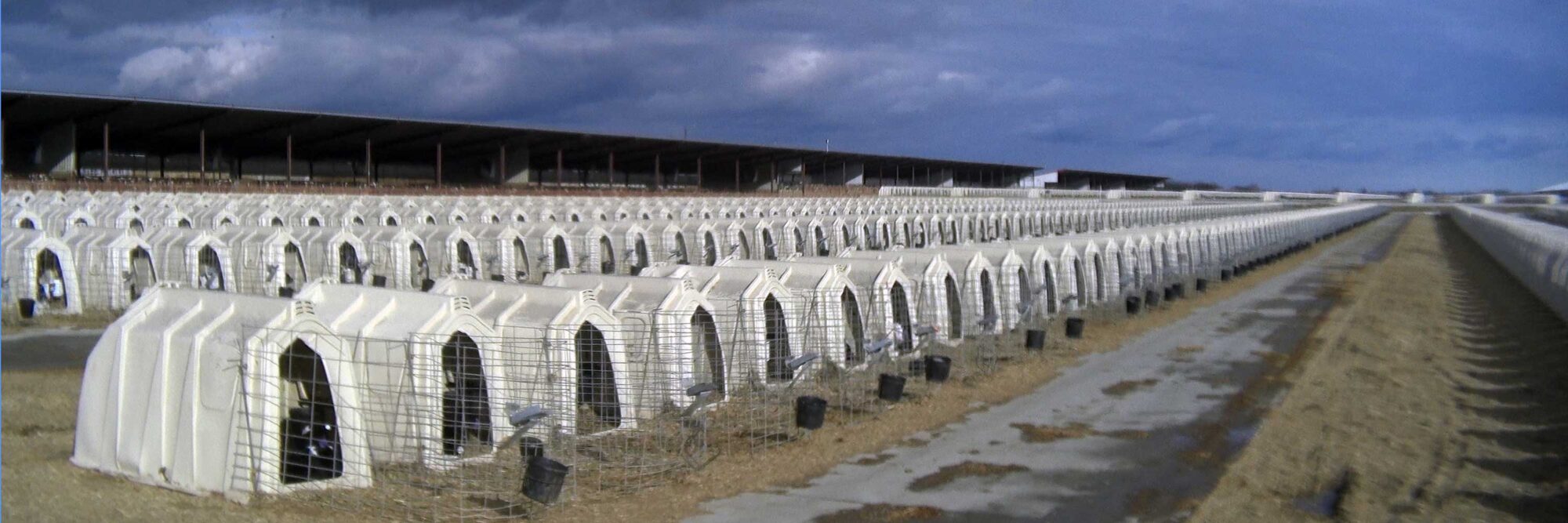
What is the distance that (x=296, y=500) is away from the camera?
810 cm

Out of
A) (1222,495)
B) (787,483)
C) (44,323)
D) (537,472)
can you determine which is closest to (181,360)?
(537,472)

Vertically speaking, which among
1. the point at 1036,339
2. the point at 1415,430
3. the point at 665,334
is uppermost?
the point at 665,334

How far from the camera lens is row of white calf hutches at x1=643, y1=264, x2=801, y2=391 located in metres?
12.4

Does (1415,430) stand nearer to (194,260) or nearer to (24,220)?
(194,260)

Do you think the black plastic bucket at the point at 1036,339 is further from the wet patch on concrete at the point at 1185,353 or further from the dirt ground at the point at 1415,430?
the dirt ground at the point at 1415,430

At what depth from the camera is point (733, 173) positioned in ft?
266

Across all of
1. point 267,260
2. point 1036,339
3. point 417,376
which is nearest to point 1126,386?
point 1036,339

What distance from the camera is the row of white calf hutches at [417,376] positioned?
29.9 ft

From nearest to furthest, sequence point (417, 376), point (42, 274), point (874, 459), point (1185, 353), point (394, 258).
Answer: point (417, 376)
point (874, 459)
point (1185, 353)
point (42, 274)
point (394, 258)

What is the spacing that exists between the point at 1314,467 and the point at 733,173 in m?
72.6

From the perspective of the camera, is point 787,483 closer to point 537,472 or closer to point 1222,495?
point 537,472

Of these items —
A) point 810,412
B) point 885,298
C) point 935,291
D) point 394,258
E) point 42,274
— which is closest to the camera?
point 810,412

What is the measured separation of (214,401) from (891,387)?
22.3 feet

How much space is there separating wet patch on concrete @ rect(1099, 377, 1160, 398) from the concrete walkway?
32mm
